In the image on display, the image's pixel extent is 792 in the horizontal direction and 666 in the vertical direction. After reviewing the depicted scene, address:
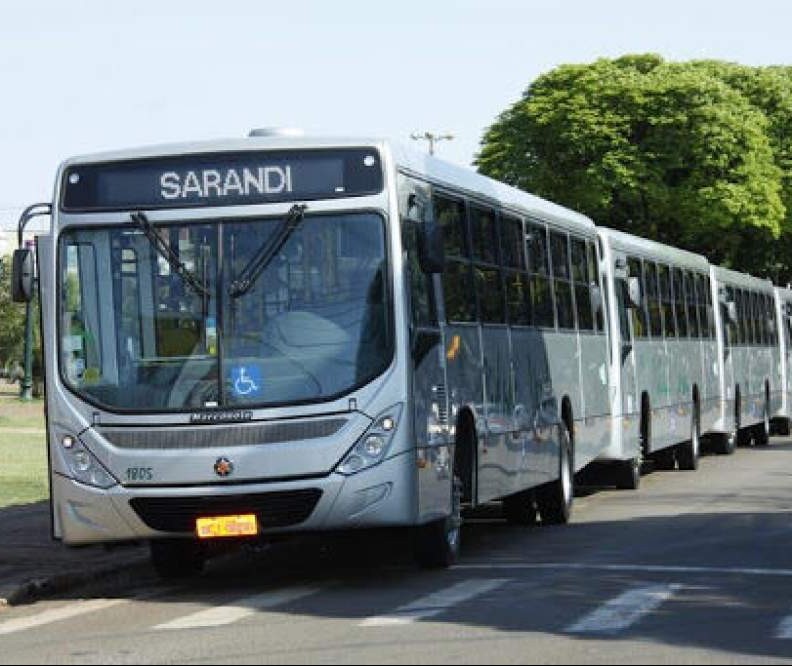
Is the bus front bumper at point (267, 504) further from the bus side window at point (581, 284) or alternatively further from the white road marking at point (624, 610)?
the bus side window at point (581, 284)

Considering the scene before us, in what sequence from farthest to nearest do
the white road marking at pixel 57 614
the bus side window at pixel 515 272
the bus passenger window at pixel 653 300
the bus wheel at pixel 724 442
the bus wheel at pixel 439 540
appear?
the bus wheel at pixel 724 442
the bus passenger window at pixel 653 300
the bus side window at pixel 515 272
the bus wheel at pixel 439 540
the white road marking at pixel 57 614

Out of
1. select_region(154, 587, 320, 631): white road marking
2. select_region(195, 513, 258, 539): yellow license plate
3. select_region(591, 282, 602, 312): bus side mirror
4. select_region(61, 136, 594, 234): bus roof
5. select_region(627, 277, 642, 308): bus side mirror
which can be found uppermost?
select_region(61, 136, 594, 234): bus roof

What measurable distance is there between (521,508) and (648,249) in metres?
8.57

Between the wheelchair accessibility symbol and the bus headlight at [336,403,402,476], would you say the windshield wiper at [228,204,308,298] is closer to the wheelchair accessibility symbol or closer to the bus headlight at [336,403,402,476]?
the wheelchair accessibility symbol

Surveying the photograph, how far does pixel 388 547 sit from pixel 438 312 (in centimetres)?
347

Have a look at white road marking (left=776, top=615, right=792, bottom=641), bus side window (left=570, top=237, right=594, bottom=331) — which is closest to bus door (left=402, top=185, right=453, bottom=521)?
white road marking (left=776, top=615, right=792, bottom=641)

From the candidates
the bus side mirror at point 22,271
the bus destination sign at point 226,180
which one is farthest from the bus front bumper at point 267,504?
the bus destination sign at point 226,180

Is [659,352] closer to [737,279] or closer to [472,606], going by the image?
[737,279]

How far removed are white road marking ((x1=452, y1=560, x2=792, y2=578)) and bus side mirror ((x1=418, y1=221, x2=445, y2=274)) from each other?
2.43 m

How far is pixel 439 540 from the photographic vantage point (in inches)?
647

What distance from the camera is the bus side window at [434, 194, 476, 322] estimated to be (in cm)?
1694

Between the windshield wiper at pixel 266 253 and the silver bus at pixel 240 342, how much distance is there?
0.04ft

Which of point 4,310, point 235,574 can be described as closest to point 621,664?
point 235,574

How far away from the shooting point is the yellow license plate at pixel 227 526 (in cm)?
1480
